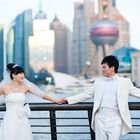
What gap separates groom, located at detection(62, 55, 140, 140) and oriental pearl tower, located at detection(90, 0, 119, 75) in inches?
2806

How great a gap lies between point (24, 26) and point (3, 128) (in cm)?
7345

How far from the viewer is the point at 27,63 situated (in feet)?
239

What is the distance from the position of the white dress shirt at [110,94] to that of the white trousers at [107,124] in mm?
40

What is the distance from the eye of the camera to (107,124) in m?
3.76

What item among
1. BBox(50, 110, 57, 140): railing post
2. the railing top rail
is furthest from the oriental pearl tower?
the railing top rail

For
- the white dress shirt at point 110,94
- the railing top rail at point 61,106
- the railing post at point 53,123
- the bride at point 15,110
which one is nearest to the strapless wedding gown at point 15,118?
the bride at point 15,110

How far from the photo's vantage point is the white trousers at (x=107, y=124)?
12.3 feet

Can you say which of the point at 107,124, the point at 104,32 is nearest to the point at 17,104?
the point at 107,124

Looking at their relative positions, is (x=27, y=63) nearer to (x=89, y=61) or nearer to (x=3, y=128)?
(x=89, y=61)

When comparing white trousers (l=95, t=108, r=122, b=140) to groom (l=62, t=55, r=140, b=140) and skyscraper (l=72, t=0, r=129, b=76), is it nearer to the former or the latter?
groom (l=62, t=55, r=140, b=140)

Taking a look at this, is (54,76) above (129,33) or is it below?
below

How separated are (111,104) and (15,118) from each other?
842mm

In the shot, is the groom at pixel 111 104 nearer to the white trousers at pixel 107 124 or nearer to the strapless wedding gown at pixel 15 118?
the white trousers at pixel 107 124

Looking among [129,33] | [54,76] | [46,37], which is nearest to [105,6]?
[129,33]
